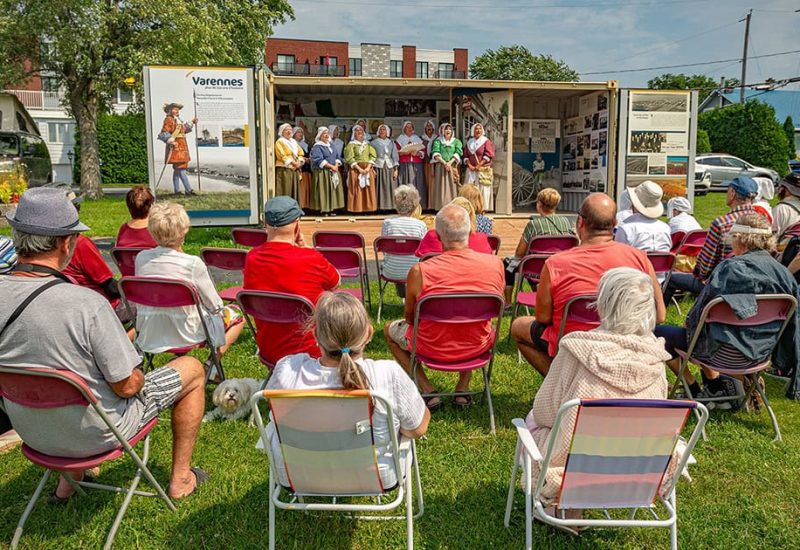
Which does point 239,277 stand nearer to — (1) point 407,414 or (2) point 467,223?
(2) point 467,223

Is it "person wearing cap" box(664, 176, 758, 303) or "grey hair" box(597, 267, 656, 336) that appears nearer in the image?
"grey hair" box(597, 267, 656, 336)

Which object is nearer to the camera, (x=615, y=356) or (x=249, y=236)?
(x=615, y=356)

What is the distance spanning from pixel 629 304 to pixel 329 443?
1.25 meters

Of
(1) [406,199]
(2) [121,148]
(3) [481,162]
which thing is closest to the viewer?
(1) [406,199]

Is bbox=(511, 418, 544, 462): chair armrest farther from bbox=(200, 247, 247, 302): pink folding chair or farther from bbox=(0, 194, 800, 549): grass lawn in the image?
bbox=(200, 247, 247, 302): pink folding chair

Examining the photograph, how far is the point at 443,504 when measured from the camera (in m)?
3.08

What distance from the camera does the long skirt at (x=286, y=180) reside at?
1163 centimetres

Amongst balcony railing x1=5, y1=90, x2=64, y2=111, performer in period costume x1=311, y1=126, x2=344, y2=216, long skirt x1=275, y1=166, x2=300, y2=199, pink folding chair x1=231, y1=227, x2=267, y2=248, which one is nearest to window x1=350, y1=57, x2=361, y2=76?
balcony railing x1=5, y1=90, x2=64, y2=111

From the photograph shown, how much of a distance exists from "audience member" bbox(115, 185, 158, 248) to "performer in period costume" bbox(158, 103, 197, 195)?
14.8 ft

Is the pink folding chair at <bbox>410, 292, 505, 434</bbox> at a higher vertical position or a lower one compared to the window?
lower

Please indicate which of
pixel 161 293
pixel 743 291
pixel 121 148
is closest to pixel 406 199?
pixel 161 293

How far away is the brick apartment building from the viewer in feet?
154

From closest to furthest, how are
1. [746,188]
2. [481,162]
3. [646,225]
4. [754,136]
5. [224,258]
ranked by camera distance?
[224,258] < [746,188] < [646,225] < [481,162] < [754,136]

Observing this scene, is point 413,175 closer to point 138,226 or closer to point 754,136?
point 138,226
